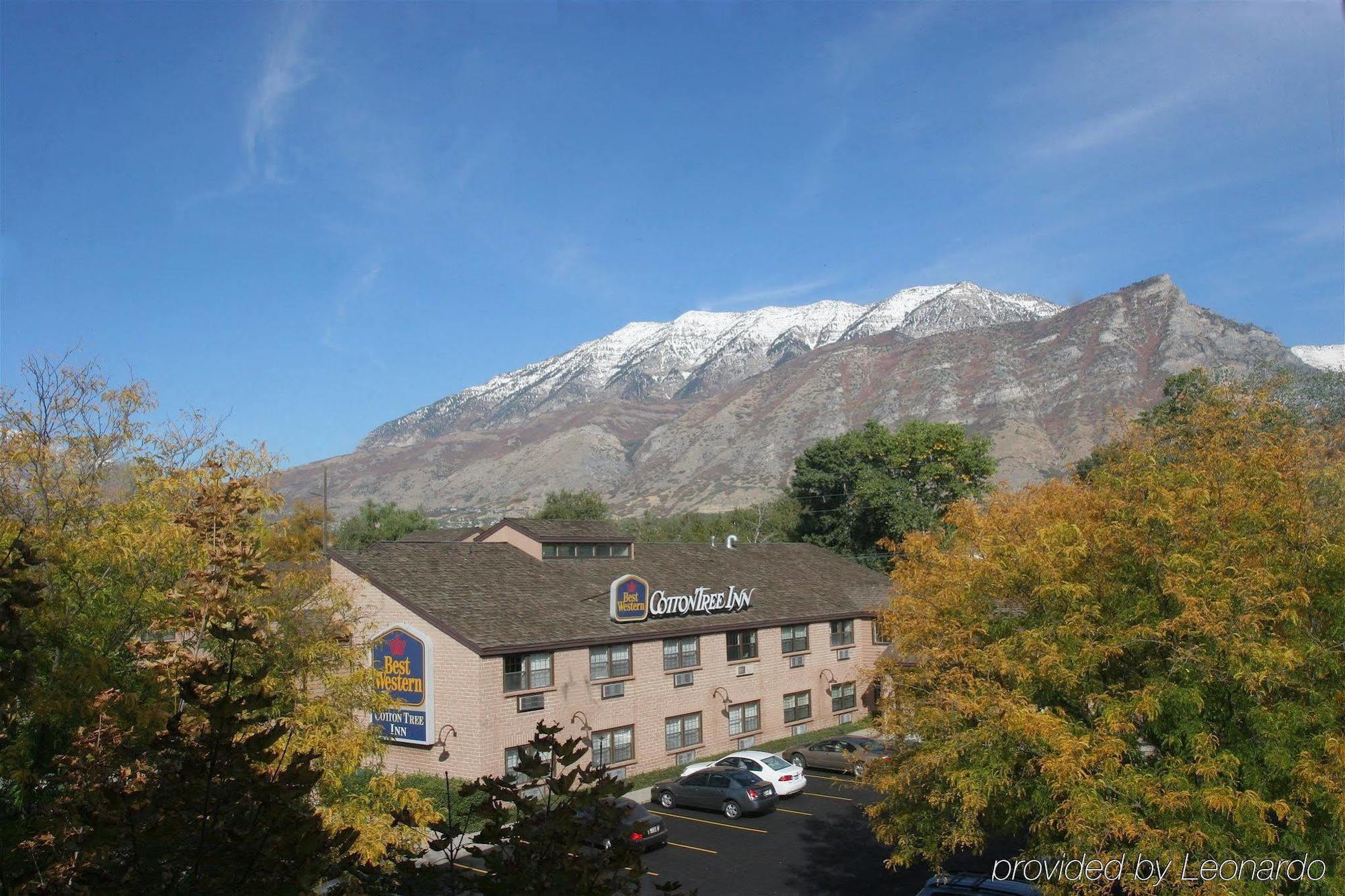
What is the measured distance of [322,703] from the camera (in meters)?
16.2

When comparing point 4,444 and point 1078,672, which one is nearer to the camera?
point 1078,672

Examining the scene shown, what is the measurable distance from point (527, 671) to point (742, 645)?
11153mm

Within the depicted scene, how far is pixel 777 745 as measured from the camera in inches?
1486

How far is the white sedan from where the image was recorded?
29391mm

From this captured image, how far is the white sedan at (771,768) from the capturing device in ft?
96.4

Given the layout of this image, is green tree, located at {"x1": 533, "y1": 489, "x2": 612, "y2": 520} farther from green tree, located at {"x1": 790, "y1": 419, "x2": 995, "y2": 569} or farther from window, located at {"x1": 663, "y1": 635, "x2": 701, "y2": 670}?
window, located at {"x1": 663, "y1": 635, "x2": 701, "y2": 670}

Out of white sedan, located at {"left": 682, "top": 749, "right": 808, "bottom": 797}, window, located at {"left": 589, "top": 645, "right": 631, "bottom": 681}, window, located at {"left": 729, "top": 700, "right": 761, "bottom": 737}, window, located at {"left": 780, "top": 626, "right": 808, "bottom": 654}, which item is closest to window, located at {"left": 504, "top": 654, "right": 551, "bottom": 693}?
window, located at {"left": 589, "top": 645, "right": 631, "bottom": 681}

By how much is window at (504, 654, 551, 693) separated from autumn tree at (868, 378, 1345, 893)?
52.6 ft

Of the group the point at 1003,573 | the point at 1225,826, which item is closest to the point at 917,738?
the point at 1003,573

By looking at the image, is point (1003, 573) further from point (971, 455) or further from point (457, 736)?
point (971, 455)

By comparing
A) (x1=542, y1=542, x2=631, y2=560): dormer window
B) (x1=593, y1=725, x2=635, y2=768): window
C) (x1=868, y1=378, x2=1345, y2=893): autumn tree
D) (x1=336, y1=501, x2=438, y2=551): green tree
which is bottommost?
(x1=593, y1=725, x2=635, y2=768): window

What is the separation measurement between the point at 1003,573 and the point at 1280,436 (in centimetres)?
555

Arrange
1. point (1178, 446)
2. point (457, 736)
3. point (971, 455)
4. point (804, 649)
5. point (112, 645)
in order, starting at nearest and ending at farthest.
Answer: point (112, 645) → point (1178, 446) → point (457, 736) → point (804, 649) → point (971, 455)

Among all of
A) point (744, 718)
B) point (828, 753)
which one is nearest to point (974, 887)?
point (828, 753)
